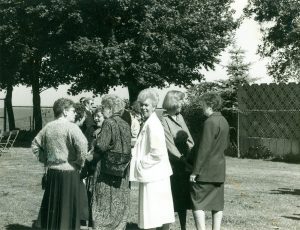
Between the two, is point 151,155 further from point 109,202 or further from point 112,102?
point 109,202

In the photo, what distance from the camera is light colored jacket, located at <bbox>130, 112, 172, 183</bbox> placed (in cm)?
662

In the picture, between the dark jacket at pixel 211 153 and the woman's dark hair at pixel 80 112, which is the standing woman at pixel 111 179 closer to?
the dark jacket at pixel 211 153

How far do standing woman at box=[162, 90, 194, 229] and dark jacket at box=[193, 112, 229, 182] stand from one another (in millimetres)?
397

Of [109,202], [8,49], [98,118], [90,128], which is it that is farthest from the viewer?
[8,49]

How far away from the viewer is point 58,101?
7.34 meters

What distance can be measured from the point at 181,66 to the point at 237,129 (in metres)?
7.81

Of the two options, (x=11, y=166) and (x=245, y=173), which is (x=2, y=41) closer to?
(x=11, y=166)

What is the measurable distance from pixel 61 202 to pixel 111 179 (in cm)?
69

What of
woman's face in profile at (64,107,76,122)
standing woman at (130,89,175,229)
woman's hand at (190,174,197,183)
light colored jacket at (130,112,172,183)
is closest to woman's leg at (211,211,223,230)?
woman's hand at (190,174,197,183)

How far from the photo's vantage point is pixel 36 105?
→ 35031 millimetres

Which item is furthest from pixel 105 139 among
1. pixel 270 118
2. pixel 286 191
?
pixel 270 118

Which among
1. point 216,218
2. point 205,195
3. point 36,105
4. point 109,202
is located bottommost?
point 216,218

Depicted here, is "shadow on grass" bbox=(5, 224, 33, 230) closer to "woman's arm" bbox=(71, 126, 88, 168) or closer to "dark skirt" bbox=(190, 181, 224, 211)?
"woman's arm" bbox=(71, 126, 88, 168)

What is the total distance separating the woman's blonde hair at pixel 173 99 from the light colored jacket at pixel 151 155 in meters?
0.68
